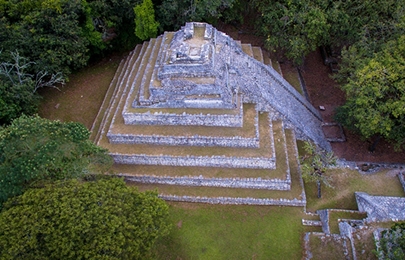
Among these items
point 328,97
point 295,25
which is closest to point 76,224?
point 295,25

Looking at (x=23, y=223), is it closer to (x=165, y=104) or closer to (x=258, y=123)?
(x=165, y=104)

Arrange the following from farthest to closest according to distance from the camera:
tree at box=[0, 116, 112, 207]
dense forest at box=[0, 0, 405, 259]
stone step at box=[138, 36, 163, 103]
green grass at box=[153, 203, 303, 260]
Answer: stone step at box=[138, 36, 163, 103] → green grass at box=[153, 203, 303, 260] → tree at box=[0, 116, 112, 207] → dense forest at box=[0, 0, 405, 259]

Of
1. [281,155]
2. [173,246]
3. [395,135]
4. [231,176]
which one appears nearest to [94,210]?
[173,246]

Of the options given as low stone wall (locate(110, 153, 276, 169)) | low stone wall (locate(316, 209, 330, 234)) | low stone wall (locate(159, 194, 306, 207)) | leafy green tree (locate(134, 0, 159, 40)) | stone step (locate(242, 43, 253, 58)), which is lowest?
low stone wall (locate(159, 194, 306, 207))

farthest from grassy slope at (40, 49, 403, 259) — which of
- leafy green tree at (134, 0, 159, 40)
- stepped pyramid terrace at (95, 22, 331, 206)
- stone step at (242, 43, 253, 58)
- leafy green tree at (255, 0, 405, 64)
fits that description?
leafy green tree at (134, 0, 159, 40)

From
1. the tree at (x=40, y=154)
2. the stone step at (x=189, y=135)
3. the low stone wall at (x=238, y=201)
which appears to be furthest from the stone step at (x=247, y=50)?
the tree at (x=40, y=154)

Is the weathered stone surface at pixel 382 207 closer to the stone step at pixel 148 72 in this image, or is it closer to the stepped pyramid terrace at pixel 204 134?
the stepped pyramid terrace at pixel 204 134

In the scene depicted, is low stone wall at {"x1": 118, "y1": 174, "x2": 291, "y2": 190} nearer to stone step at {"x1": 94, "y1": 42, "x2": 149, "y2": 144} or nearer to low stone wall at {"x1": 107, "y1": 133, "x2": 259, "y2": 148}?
low stone wall at {"x1": 107, "y1": 133, "x2": 259, "y2": 148}

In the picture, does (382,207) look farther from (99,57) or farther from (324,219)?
(99,57)
